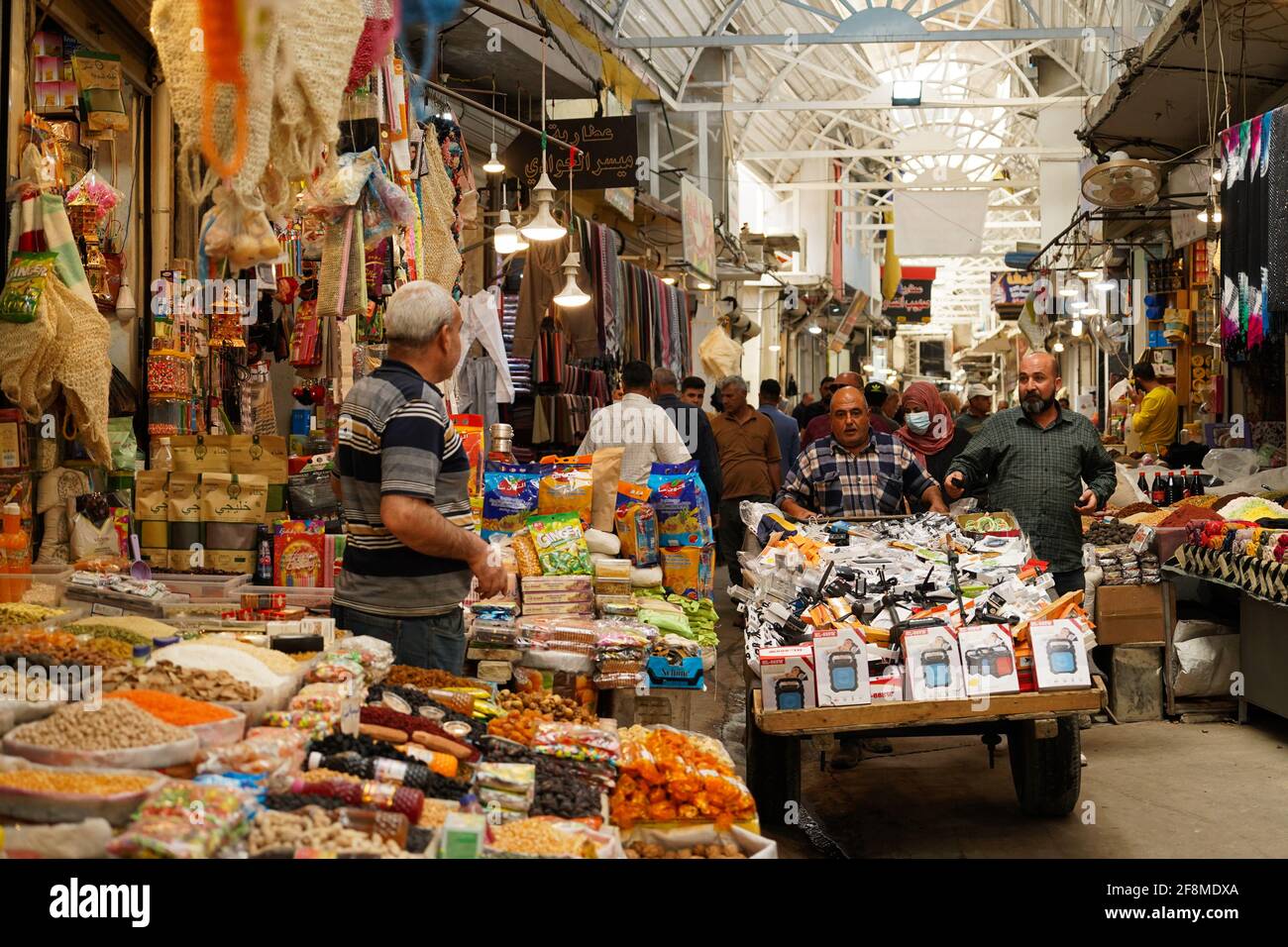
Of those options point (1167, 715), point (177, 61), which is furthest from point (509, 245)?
point (177, 61)

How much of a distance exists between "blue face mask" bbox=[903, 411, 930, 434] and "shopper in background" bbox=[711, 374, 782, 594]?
1.16 meters

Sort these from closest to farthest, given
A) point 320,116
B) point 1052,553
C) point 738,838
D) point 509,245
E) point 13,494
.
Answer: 1. point 738,838
2. point 320,116
3. point 13,494
4. point 1052,553
5. point 509,245

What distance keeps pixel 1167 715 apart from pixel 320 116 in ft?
20.0

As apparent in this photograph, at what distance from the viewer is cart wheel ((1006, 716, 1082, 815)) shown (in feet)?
17.7

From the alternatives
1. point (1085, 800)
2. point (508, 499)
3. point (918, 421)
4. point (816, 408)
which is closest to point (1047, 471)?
point (1085, 800)

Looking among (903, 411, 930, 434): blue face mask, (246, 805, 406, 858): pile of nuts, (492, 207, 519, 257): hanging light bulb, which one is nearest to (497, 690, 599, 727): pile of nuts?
(246, 805, 406, 858): pile of nuts

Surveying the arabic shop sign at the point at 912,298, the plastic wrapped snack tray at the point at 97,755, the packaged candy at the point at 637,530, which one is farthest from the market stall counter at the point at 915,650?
the arabic shop sign at the point at 912,298

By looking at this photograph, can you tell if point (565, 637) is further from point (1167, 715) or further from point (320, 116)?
point (1167, 715)

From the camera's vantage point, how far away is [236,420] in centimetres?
746

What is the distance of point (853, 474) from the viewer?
22.6ft

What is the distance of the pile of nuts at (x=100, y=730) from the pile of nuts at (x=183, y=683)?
0.30 meters

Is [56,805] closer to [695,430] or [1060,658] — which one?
[1060,658]

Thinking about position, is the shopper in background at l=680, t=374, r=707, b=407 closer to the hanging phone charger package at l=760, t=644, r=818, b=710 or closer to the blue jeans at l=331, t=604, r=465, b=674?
the hanging phone charger package at l=760, t=644, r=818, b=710

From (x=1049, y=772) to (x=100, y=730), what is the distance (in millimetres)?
3899
